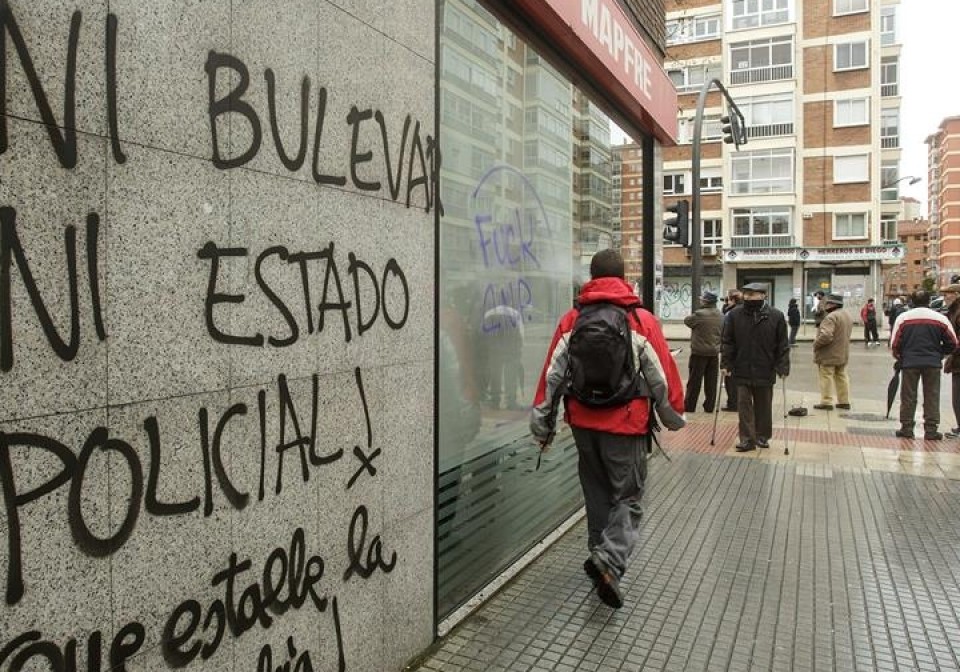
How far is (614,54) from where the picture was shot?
619 cm

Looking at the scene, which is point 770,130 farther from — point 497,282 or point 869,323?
point 497,282

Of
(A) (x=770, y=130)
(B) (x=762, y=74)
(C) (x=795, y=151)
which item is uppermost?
(B) (x=762, y=74)

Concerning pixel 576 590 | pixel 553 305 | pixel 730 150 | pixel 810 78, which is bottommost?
pixel 576 590

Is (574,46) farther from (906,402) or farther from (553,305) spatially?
(906,402)

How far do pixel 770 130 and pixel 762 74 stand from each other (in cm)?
304

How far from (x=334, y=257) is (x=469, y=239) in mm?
1527

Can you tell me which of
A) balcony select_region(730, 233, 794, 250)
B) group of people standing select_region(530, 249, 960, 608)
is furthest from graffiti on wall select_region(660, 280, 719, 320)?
group of people standing select_region(530, 249, 960, 608)

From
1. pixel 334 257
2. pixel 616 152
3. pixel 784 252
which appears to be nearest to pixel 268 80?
pixel 334 257

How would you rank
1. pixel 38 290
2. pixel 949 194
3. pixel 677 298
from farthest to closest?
pixel 949 194
pixel 677 298
pixel 38 290

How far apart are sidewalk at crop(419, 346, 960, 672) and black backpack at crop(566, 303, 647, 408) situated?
114 cm

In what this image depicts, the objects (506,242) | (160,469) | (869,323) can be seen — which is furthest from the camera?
(869,323)

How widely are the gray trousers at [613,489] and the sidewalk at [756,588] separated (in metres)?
0.31

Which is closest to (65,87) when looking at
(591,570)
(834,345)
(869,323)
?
(591,570)

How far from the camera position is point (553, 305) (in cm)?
571
